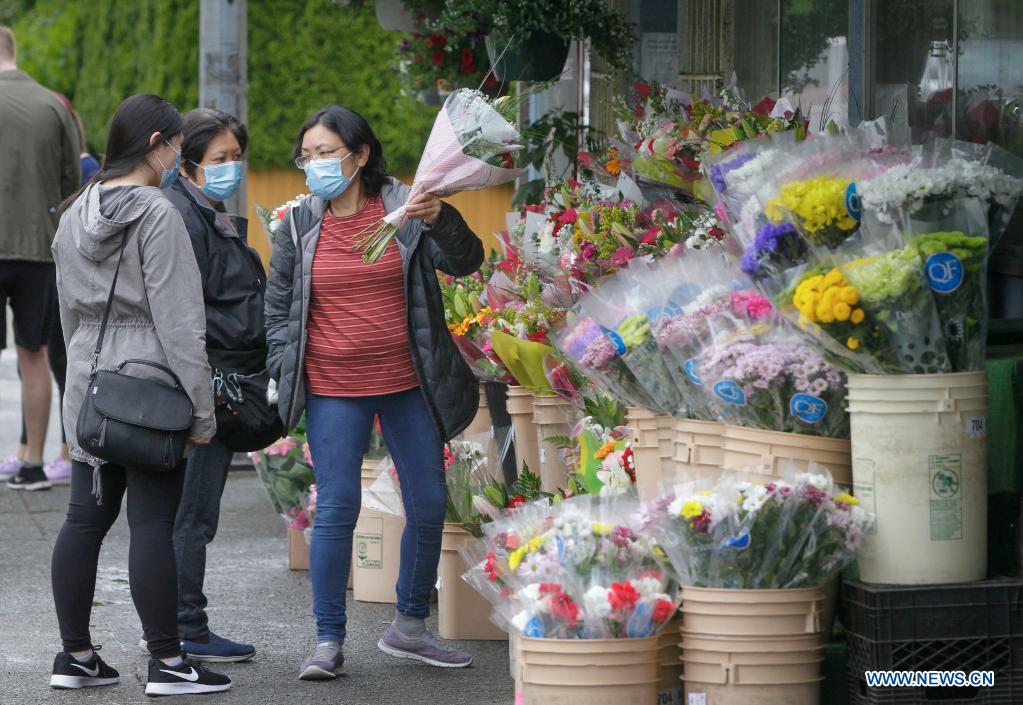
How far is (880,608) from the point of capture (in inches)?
149

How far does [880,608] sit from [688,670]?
51 cm

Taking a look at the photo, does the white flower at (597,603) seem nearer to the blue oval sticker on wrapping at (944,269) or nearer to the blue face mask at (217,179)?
the blue oval sticker on wrapping at (944,269)

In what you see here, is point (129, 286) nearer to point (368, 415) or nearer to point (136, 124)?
point (136, 124)

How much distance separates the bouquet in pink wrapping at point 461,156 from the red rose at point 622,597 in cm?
141

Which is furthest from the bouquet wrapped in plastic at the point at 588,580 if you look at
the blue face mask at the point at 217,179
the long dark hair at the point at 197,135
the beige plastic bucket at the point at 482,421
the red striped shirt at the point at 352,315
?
the beige plastic bucket at the point at 482,421

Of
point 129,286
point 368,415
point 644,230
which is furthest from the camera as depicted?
point 644,230

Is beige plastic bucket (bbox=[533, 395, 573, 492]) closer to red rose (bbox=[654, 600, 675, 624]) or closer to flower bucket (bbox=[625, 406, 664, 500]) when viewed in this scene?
flower bucket (bbox=[625, 406, 664, 500])

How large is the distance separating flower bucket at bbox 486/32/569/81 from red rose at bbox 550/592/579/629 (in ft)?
12.2

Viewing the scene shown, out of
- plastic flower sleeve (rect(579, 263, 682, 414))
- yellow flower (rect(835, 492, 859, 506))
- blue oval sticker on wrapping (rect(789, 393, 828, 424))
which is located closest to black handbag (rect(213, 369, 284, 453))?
plastic flower sleeve (rect(579, 263, 682, 414))

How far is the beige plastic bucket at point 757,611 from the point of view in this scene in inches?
152

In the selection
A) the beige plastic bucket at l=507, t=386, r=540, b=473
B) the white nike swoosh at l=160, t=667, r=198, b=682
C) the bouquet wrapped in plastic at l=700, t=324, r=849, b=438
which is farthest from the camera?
the beige plastic bucket at l=507, t=386, r=540, b=473

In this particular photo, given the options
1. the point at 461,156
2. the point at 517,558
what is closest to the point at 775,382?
the point at 517,558

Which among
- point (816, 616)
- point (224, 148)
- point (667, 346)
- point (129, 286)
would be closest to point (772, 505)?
point (816, 616)

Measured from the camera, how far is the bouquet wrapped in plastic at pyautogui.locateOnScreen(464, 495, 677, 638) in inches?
154
